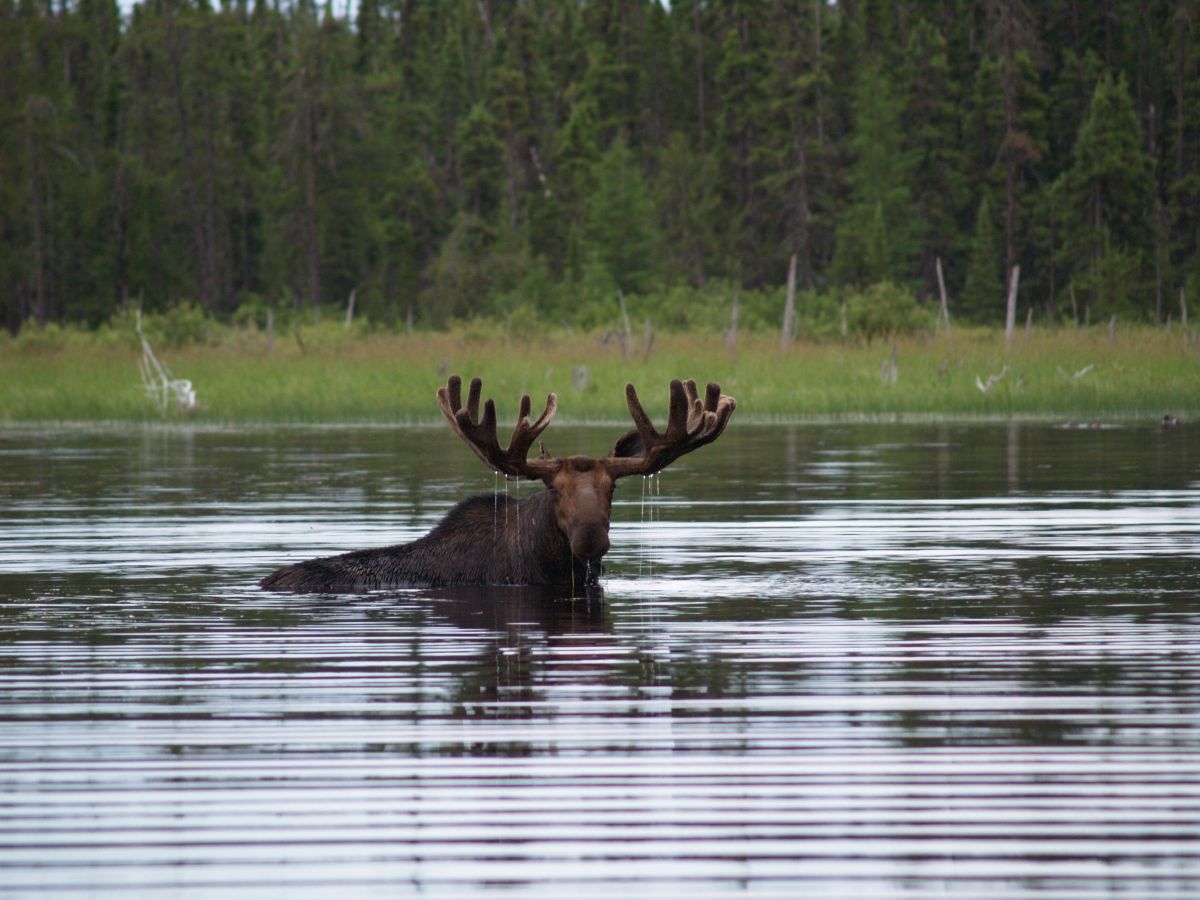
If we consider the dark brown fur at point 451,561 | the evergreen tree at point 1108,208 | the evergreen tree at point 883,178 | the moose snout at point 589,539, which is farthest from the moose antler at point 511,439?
the evergreen tree at point 883,178

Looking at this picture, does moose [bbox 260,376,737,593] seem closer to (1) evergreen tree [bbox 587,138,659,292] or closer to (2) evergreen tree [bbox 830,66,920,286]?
(2) evergreen tree [bbox 830,66,920,286]

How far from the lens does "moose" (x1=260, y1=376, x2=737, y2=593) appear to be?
41.1 ft

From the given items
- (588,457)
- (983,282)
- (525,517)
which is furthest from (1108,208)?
(588,457)

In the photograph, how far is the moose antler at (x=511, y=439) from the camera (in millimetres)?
12672

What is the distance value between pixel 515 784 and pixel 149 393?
3351cm

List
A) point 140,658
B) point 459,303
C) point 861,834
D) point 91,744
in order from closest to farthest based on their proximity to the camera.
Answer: point 861,834, point 91,744, point 140,658, point 459,303

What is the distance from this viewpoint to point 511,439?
12977mm

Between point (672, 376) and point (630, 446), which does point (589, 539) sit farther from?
point (672, 376)

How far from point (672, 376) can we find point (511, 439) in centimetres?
2684

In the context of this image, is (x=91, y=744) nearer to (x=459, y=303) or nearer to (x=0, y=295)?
(x=459, y=303)

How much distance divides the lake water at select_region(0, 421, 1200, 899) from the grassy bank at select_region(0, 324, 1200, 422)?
20674mm

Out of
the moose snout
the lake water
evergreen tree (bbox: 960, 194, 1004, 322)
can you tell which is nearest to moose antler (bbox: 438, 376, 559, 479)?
the moose snout

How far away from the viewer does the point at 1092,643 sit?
35.7ft

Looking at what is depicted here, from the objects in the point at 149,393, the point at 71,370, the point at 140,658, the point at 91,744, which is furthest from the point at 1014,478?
the point at 71,370
